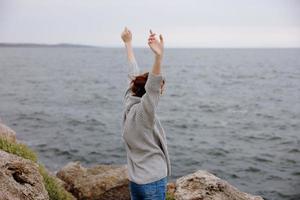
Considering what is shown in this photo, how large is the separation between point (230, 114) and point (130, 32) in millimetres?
29818

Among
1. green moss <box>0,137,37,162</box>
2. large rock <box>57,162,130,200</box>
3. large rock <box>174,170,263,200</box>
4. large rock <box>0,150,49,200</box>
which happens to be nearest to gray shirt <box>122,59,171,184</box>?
large rock <box>0,150,49,200</box>

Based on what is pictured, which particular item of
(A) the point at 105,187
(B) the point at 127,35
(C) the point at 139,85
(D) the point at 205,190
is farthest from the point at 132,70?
(A) the point at 105,187

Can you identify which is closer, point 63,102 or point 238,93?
point 63,102

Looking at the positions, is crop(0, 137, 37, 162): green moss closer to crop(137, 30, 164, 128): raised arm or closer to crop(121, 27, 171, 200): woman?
crop(121, 27, 171, 200): woman

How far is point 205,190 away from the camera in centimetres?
686

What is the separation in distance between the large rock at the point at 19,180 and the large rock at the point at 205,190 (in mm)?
2548

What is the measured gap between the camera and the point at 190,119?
106ft

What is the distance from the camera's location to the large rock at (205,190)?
6.80 metres

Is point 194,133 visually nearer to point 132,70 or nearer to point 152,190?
point 132,70

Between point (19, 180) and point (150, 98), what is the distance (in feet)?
8.22

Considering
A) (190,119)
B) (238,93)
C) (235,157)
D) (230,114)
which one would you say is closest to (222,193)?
(235,157)

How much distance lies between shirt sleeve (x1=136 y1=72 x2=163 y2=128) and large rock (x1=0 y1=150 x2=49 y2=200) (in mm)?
2052

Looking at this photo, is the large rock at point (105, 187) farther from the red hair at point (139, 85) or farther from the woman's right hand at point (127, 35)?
the red hair at point (139, 85)

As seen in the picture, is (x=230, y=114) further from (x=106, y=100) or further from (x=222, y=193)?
(x=222, y=193)
